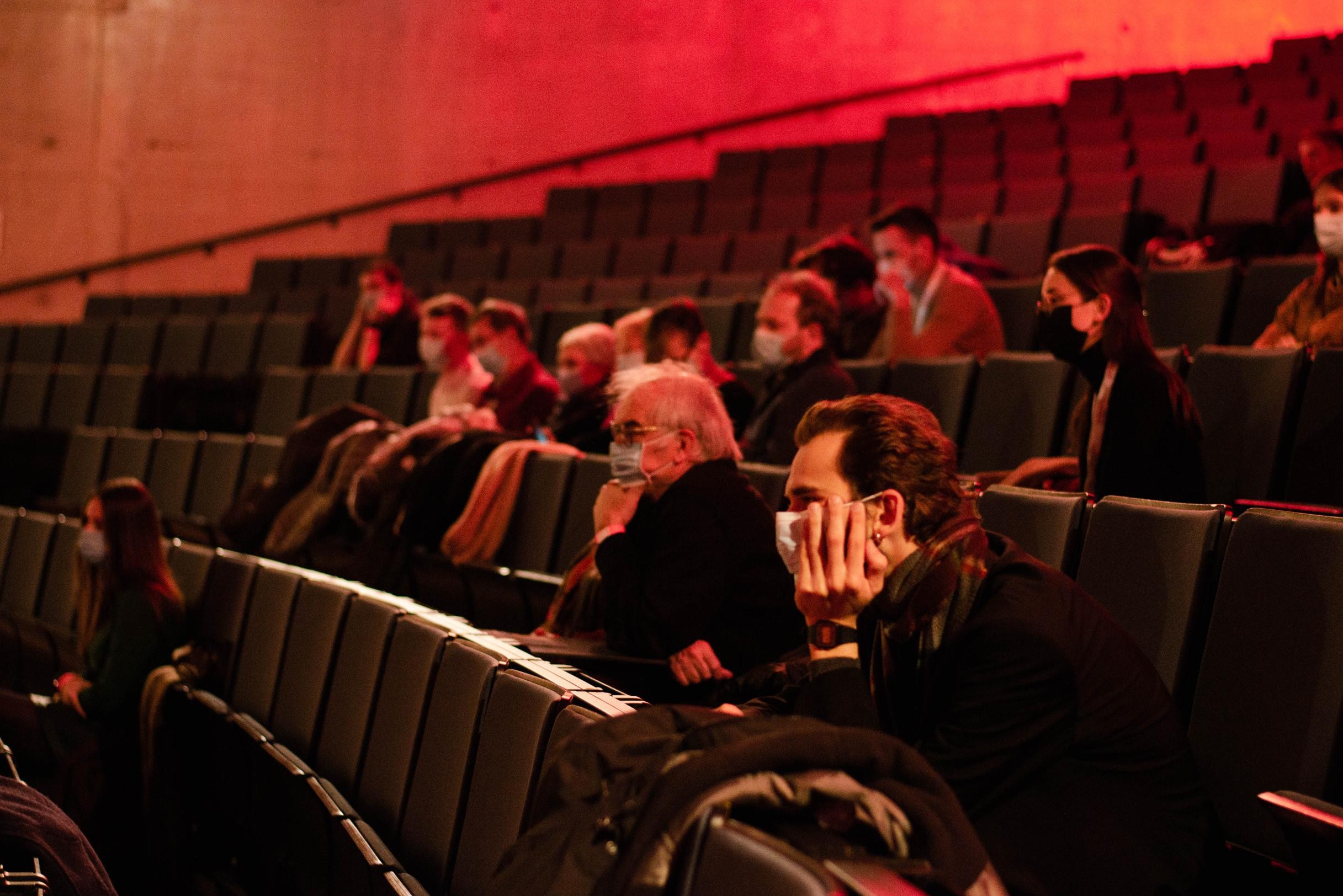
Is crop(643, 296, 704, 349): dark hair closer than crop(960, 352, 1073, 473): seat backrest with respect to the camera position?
No

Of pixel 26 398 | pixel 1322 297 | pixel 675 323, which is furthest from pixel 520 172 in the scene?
pixel 1322 297

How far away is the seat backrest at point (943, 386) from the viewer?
2.07 metres

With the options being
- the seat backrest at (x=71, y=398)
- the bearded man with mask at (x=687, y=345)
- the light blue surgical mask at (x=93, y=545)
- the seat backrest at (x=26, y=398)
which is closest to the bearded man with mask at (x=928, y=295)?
the bearded man with mask at (x=687, y=345)

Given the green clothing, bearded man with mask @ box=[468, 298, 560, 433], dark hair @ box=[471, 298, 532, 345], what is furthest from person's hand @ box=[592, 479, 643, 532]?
dark hair @ box=[471, 298, 532, 345]

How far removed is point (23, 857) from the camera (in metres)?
0.98

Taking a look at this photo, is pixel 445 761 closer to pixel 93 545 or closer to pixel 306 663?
pixel 306 663

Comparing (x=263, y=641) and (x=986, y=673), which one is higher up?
(x=986, y=673)

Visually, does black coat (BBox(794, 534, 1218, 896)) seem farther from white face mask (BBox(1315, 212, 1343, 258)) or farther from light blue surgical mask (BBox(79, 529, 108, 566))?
light blue surgical mask (BBox(79, 529, 108, 566))

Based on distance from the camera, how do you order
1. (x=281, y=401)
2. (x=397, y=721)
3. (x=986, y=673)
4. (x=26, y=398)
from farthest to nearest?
(x=26, y=398) < (x=281, y=401) < (x=397, y=721) < (x=986, y=673)

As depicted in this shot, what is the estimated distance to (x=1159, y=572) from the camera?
1.14 meters

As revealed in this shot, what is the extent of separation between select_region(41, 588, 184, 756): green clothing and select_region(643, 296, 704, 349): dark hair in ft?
2.66

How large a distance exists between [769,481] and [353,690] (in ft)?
1.95

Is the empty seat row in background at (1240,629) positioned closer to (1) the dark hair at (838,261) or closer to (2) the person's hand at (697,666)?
(2) the person's hand at (697,666)

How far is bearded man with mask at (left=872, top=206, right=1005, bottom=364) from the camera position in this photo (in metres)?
2.43
